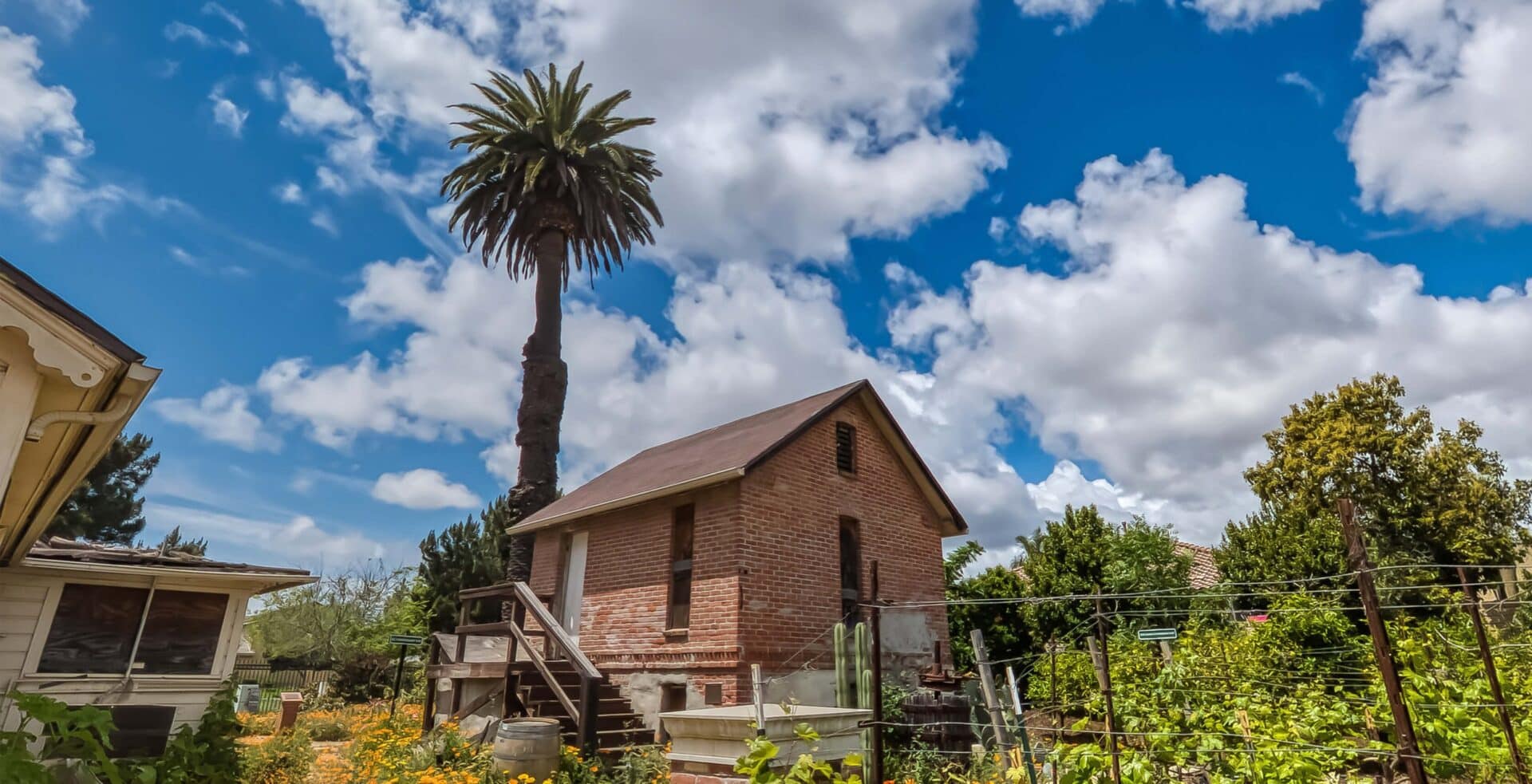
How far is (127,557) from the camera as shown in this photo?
9.38 metres

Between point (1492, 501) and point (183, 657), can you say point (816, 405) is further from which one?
point (1492, 501)

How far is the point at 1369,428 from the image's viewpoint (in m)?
25.1

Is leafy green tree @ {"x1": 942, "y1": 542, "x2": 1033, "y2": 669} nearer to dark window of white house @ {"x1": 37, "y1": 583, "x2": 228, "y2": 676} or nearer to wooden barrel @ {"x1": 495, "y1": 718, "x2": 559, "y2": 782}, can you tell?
wooden barrel @ {"x1": 495, "y1": 718, "x2": 559, "y2": 782}

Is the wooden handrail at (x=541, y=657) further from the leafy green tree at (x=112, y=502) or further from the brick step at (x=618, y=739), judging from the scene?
the leafy green tree at (x=112, y=502)

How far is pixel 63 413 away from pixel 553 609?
12.6m

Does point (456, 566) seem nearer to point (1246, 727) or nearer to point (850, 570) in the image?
point (850, 570)

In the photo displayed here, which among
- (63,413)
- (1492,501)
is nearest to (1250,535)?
(1492,501)

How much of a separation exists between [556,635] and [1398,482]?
27.2 meters

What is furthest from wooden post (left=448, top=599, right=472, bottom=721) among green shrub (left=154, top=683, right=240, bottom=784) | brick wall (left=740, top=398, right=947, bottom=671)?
brick wall (left=740, top=398, right=947, bottom=671)

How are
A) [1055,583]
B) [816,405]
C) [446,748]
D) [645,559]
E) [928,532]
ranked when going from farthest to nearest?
[1055,583] < [928,532] < [816,405] < [645,559] < [446,748]

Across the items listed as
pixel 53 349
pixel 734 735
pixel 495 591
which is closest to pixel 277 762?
pixel 495 591

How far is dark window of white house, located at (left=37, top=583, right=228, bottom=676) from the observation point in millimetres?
8867

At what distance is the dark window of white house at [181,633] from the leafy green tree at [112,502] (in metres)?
22.4

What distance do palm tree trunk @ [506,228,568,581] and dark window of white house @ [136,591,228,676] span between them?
10408 mm
